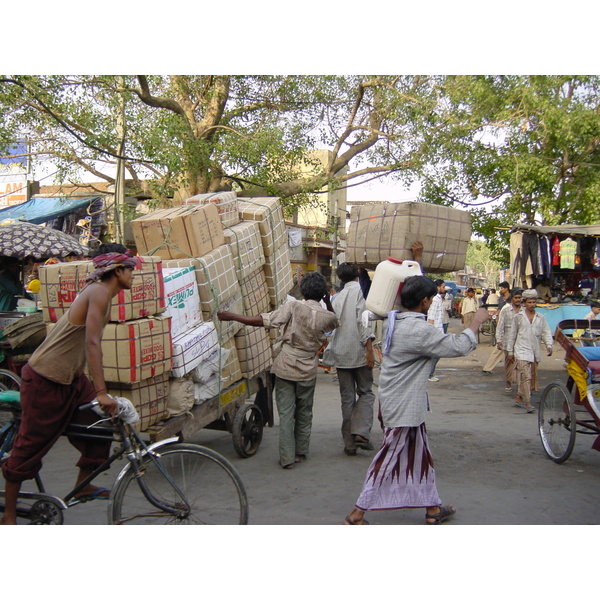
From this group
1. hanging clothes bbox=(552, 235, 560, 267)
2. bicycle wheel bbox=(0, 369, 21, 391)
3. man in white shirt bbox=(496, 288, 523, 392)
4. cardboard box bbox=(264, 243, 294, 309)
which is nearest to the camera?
cardboard box bbox=(264, 243, 294, 309)

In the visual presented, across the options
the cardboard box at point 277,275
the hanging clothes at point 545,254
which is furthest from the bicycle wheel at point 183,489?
the hanging clothes at point 545,254

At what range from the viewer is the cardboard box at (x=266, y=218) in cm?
556

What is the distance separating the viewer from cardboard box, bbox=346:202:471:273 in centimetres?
555

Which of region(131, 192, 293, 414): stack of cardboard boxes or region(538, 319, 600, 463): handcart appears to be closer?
region(131, 192, 293, 414): stack of cardboard boxes

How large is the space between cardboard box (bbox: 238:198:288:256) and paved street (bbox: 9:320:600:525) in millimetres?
2005

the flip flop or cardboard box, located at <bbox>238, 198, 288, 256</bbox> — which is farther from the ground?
Answer: cardboard box, located at <bbox>238, 198, 288, 256</bbox>

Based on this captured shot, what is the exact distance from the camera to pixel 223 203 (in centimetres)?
518

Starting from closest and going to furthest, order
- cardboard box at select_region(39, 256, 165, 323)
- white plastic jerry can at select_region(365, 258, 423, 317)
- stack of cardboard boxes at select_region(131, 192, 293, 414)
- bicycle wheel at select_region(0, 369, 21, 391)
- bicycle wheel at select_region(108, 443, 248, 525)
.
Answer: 1. bicycle wheel at select_region(108, 443, 248, 525)
2. cardboard box at select_region(39, 256, 165, 323)
3. stack of cardboard boxes at select_region(131, 192, 293, 414)
4. white plastic jerry can at select_region(365, 258, 423, 317)
5. bicycle wheel at select_region(0, 369, 21, 391)

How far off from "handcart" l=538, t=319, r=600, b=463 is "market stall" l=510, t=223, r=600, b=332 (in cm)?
650

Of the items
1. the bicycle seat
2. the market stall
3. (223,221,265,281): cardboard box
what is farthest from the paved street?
the market stall

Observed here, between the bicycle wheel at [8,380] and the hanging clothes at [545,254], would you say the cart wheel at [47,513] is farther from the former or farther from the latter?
the hanging clothes at [545,254]

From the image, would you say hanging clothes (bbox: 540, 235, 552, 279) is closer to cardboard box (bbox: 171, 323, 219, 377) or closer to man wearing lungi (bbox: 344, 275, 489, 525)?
man wearing lungi (bbox: 344, 275, 489, 525)

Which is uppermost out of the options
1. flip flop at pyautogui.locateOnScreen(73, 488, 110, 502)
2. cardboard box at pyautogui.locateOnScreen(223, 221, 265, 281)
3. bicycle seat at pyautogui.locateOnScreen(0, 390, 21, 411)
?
cardboard box at pyautogui.locateOnScreen(223, 221, 265, 281)
